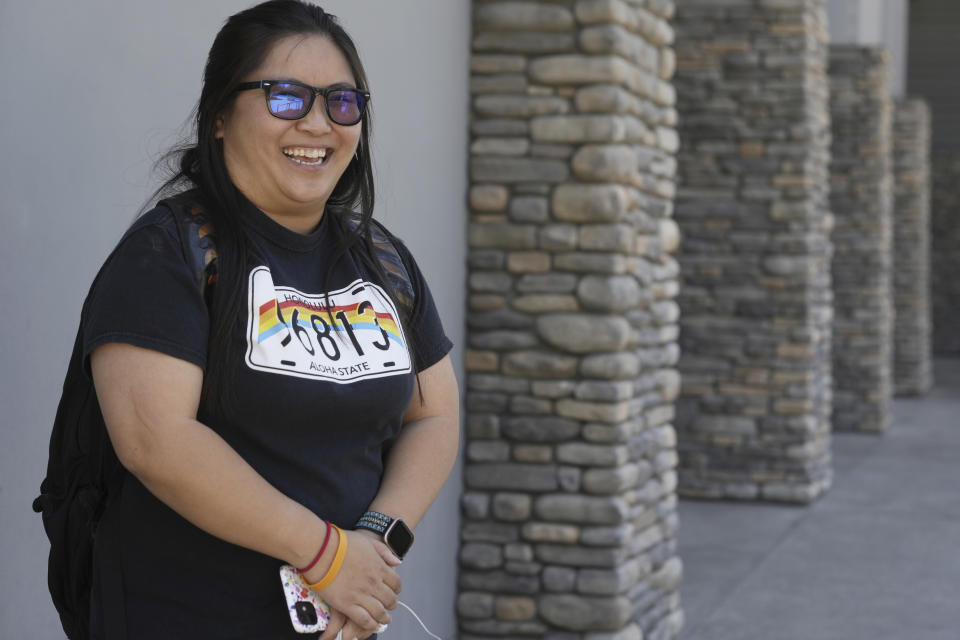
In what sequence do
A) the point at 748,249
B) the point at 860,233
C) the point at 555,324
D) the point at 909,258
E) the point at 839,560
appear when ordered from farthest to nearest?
the point at 909,258
the point at 860,233
the point at 748,249
the point at 839,560
the point at 555,324

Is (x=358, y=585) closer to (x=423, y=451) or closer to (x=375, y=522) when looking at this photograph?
(x=375, y=522)

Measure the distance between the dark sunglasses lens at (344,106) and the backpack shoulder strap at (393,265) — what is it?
0.20 meters

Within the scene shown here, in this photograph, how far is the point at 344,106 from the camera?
212 cm

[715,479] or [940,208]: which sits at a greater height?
[940,208]

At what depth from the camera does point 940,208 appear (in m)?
21.1

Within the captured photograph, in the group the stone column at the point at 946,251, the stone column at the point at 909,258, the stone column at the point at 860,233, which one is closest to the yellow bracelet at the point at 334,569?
the stone column at the point at 860,233

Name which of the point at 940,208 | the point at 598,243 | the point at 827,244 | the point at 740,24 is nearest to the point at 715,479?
the point at 827,244

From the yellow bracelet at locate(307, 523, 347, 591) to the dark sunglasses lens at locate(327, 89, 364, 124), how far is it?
2.16 ft

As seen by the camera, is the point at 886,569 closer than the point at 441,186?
No

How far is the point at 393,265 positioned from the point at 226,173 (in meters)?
0.35

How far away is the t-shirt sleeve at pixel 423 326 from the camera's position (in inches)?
90.7

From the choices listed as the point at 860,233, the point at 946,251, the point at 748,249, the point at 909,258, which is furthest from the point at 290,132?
the point at 946,251

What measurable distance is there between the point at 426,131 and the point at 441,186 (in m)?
0.23

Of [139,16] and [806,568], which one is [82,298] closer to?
[139,16]
